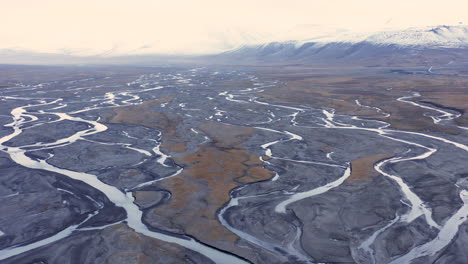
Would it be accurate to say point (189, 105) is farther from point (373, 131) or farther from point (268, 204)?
point (268, 204)

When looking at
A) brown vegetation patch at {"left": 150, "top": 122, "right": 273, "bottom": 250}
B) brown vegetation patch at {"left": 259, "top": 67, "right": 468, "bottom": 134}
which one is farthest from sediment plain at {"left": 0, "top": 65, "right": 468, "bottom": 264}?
brown vegetation patch at {"left": 259, "top": 67, "right": 468, "bottom": 134}

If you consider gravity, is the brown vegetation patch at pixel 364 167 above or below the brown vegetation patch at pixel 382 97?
above

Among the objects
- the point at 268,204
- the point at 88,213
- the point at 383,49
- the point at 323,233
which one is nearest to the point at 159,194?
the point at 88,213

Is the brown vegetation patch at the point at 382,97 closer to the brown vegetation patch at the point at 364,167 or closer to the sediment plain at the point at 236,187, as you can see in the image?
the sediment plain at the point at 236,187

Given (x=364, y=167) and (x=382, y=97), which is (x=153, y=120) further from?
(x=382, y=97)

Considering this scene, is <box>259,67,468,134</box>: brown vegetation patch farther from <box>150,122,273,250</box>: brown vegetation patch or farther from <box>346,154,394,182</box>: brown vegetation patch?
<box>150,122,273,250</box>: brown vegetation patch

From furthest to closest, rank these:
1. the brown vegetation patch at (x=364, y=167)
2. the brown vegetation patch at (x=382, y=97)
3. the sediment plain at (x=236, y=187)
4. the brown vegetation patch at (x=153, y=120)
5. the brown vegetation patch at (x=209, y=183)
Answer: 1. the brown vegetation patch at (x=382, y=97)
2. the brown vegetation patch at (x=153, y=120)
3. the brown vegetation patch at (x=364, y=167)
4. the brown vegetation patch at (x=209, y=183)
5. the sediment plain at (x=236, y=187)

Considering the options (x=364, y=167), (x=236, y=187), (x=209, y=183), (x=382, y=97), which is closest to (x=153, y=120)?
(x=209, y=183)

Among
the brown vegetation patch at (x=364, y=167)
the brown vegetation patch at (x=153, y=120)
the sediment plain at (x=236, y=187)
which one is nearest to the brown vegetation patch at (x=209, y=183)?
the sediment plain at (x=236, y=187)
